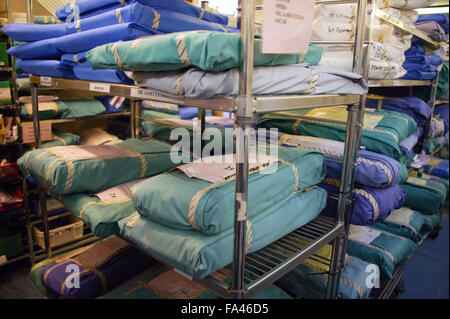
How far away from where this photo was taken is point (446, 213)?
3963 mm

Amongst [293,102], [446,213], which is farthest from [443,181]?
[293,102]

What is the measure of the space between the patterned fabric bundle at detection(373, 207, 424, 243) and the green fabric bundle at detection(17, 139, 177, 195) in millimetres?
1627

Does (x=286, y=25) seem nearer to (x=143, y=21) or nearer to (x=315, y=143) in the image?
(x=143, y=21)

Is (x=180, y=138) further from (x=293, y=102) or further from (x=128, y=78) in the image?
(x=293, y=102)

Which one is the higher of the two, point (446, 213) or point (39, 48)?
point (39, 48)

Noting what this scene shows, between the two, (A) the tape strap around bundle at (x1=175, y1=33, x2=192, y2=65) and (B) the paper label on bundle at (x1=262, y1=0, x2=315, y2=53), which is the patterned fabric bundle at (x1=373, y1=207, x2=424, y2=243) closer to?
(B) the paper label on bundle at (x1=262, y1=0, x2=315, y2=53)

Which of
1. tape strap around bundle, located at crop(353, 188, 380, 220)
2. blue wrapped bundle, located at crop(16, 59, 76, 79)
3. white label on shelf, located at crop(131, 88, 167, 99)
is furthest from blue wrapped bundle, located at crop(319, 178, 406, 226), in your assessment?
blue wrapped bundle, located at crop(16, 59, 76, 79)

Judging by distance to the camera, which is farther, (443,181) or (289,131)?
(443,181)

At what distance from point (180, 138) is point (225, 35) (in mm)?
1498

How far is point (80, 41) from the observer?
1438 mm

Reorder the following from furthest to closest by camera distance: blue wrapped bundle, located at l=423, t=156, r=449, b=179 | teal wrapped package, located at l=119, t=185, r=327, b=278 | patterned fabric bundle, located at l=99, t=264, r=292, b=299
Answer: blue wrapped bundle, located at l=423, t=156, r=449, b=179
patterned fabric bundle, located at l=99, t=264, r=292, b=299
teal wrapped package, located at l=119, t=185, r=327, b=278

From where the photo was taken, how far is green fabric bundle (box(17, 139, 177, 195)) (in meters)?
1.51

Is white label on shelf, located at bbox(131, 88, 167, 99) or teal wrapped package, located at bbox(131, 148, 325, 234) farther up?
white label on shelf, located at bbox(131, 88, 167, 99)

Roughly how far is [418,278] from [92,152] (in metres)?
2.51
